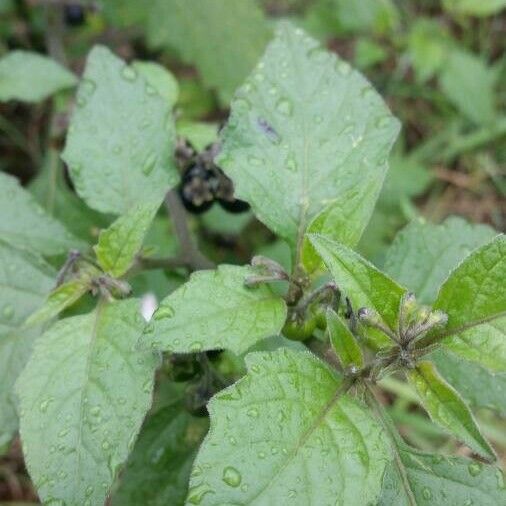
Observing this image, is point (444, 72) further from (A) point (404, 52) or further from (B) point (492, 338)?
(B) point (492, 338)

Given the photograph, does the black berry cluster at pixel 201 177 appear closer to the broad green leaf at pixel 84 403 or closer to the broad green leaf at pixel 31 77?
the broad green leaf at pixel 84 403

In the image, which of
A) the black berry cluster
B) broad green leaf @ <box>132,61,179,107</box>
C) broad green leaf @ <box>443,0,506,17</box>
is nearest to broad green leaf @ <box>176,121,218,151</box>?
broad green leaf @ <box>132,61,179,107</box>

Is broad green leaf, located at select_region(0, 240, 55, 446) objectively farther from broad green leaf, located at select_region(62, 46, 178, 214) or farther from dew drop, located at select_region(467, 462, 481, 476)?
dew drop, located at select_region(467, 462, 481, 476)

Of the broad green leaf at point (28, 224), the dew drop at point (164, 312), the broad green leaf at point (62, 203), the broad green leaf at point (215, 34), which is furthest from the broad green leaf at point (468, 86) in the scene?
the dew drop at point (164, 312)

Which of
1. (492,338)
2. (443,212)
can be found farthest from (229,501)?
(443,212)

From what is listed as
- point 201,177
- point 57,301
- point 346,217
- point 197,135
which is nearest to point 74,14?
point 197,135

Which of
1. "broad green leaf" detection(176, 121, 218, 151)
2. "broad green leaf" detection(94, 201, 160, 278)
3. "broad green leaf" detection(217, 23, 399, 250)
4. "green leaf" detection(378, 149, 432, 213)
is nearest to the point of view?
"broad green leaf" detection(94, 201, 160, 278)
